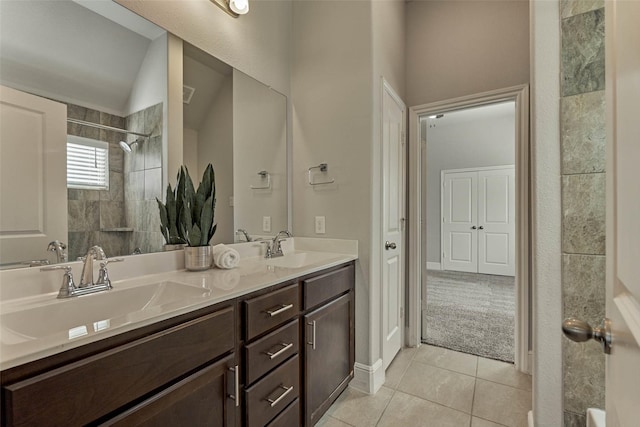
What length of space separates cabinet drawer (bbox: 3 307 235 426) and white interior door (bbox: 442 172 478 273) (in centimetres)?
553

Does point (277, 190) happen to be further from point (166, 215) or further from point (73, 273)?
point (73, 273)

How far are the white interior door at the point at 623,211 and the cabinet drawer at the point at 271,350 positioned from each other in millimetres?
997

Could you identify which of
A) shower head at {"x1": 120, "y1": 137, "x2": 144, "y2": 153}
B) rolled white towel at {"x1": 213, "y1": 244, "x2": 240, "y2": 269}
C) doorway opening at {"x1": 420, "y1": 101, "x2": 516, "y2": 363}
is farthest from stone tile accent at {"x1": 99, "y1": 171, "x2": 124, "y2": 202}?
doorway opening at {"x1": 420, "y1": 101, "x2": 516, "y2": 363}

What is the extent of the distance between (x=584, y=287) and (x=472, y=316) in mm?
2209

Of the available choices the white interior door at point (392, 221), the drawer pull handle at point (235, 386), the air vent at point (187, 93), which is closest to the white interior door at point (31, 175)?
the air vent at point (187, 93)

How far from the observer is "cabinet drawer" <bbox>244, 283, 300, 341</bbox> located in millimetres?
1112

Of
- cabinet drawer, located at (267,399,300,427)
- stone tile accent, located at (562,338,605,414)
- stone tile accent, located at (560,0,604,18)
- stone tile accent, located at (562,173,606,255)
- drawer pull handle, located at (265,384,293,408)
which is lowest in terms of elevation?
cabinet drawer, located at (267,399,300,427)

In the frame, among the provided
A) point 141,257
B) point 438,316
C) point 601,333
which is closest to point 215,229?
point 141,257

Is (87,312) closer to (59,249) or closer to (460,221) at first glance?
(59,249)

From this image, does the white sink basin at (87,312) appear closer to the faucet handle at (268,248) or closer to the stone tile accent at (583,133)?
the faucet handle at (268,248)

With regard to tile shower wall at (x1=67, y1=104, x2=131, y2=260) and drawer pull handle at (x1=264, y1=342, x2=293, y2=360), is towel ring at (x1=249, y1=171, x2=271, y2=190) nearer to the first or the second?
tile shower wall at (x1=67, y1=104, x2=131, y2=260)

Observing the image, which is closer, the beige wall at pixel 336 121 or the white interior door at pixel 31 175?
the white interior door at pixel 31 175

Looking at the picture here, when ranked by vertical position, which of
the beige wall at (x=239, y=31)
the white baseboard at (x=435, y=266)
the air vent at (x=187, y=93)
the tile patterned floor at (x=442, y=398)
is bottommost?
the tile patterned floor at (x=442, y=398)

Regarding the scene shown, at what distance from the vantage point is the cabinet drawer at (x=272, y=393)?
1112mm
